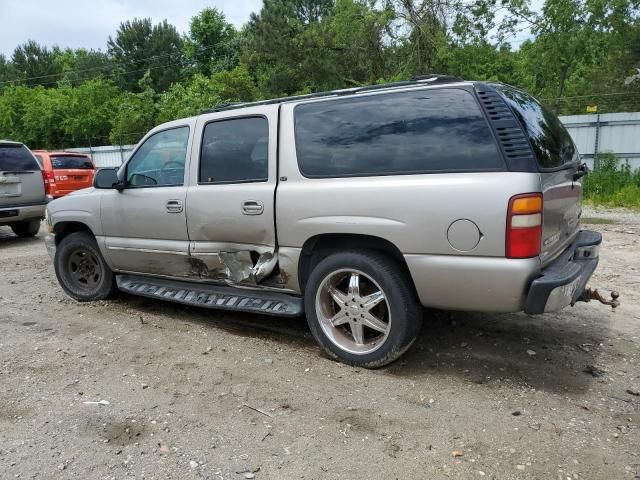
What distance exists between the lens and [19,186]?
9.11m

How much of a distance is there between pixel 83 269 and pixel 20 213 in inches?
175

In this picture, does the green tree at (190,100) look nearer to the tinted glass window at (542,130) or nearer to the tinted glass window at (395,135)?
the tinted glass window at (395,135)

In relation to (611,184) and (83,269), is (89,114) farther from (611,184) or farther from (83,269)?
(83,269)

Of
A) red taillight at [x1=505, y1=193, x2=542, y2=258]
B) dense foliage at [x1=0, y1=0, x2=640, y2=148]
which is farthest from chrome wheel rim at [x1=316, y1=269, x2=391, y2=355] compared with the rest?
dense foliage at [x1=0, y1=0, x2=640, y2=148]

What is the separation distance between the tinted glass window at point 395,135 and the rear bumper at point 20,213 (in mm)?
7182

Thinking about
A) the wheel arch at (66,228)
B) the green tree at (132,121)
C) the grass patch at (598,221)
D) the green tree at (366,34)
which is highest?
the green tree at (366,34)

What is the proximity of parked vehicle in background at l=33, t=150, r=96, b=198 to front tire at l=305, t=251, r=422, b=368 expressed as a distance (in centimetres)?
1001

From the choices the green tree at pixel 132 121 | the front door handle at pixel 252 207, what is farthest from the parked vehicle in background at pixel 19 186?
the green tree at pixel 132 121

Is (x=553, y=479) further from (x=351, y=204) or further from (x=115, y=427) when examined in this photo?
(x=115, y=427)

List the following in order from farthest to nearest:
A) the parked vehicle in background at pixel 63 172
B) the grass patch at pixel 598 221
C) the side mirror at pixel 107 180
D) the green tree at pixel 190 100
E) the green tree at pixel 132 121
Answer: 1. the green tree at pixel 132 121
2. the green tree at pixel 190 100
3. the parked vehicle in background at pixel 63 172
4. the grass patch at pixel 598 221
5. the side mirror at pixel 107 180

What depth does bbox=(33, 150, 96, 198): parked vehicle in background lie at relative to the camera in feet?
39.7

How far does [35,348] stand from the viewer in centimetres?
430

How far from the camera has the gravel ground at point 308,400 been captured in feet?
8.79

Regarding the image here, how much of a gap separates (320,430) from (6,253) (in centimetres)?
773
